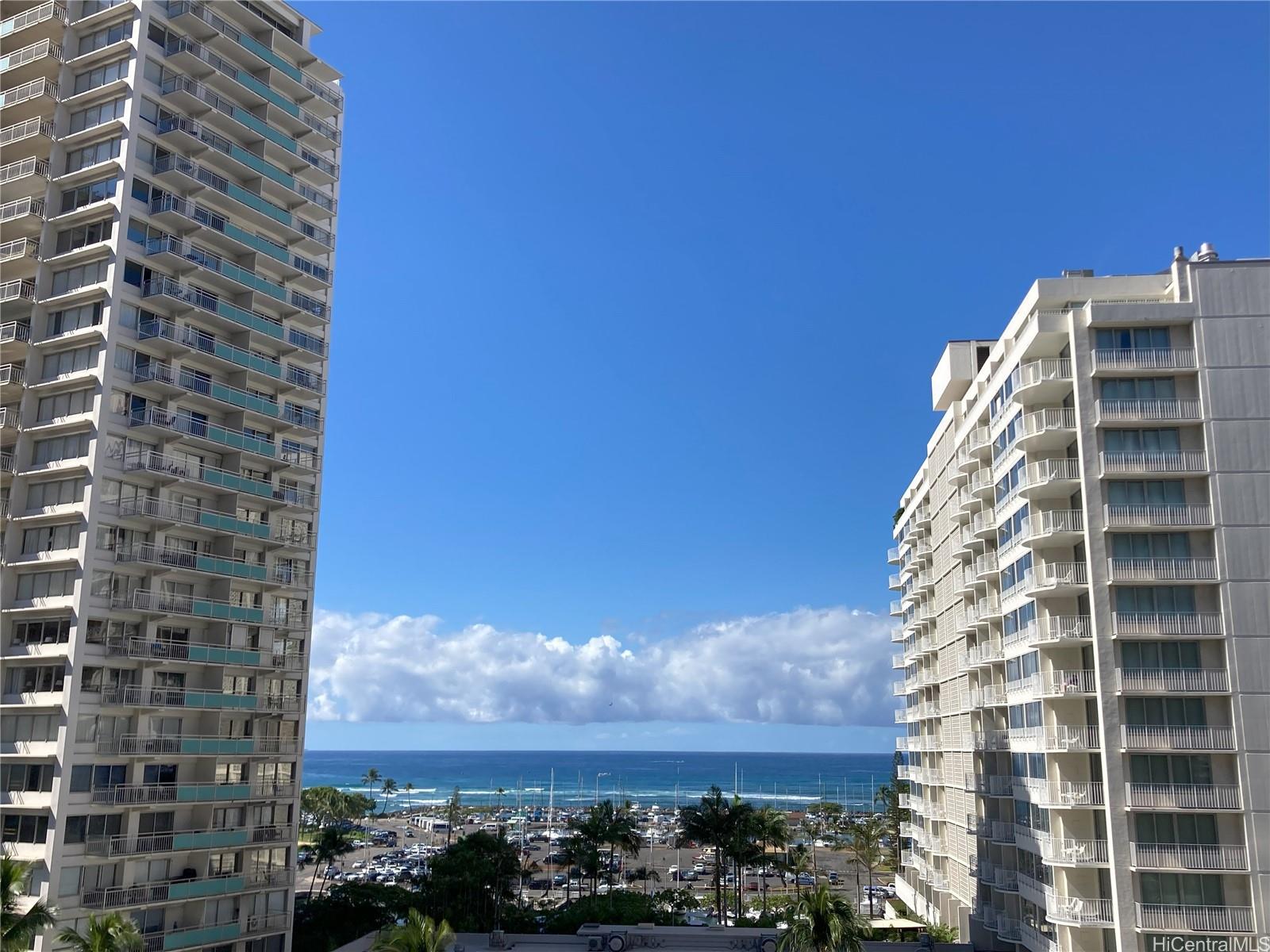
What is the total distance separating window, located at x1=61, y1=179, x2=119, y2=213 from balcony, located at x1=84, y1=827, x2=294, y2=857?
29.9 m

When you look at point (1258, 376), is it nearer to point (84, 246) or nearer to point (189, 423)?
Result: point (189, 423)

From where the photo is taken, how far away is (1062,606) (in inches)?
1772

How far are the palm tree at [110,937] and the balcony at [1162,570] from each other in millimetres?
40369

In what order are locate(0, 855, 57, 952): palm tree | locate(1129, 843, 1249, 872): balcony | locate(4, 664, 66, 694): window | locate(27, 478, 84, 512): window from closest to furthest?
locate(0, 855, 57, 952): palm tree, locate(1129, 843, 1249, 872): balcony, locate(4, 664, 66, 694): window, locate(27, 478, 84, 512): window

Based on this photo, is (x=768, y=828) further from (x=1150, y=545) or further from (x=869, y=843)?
(x=1150, y=545)

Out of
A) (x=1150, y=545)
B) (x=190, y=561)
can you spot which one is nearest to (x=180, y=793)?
(x=190, y=561)

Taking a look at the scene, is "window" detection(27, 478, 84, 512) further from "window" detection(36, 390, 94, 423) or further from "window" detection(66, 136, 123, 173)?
"window" detection(66, 136, 123, 173)

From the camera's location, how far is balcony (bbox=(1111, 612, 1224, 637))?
135ft

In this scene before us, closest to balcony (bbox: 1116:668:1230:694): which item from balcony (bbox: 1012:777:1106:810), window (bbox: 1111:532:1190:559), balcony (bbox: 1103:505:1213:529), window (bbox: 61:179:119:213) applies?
balcony (bbox: 1012:777:1106:810)

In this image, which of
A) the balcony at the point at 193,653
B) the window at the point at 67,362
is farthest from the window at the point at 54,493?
the balcony at the point at 193,653

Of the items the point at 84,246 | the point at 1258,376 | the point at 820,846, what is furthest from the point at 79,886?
the point at 820,846

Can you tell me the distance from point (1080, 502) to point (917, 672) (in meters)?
38.5

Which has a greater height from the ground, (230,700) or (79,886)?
(230,700)

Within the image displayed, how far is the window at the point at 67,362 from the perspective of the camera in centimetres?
4950
